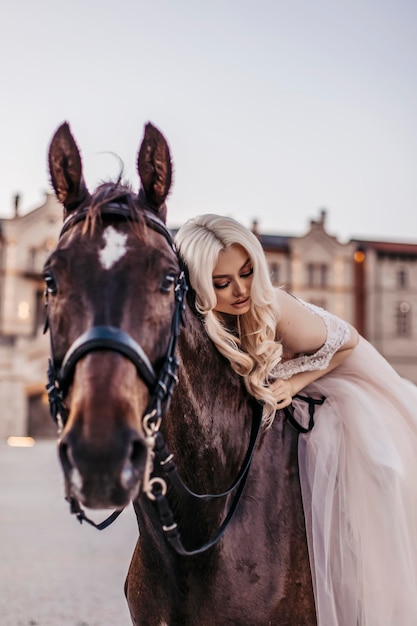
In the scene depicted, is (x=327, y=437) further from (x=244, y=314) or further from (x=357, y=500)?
(x=244, y=314)

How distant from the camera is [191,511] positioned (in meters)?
2.29

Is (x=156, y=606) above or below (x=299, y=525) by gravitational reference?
below

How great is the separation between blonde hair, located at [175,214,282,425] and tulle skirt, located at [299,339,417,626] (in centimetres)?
33

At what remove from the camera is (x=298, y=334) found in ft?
9.23

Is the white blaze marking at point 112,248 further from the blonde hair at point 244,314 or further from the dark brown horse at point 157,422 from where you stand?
the blonde hair at point 244,314

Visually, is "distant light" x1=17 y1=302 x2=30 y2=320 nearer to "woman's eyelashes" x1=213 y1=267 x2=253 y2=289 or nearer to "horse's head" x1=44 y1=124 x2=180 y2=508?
"woman's eyelashes" x1=213 y1=267 x2=253 y2=289

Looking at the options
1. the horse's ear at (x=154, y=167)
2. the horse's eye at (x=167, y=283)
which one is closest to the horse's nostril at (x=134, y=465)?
the horse's eye at (x=167, y=283)

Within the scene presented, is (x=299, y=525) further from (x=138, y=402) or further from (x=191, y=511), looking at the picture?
(x=138, y=402)

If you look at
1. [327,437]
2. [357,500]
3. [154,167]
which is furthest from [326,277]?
[154,167]

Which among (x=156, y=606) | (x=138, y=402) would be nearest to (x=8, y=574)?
(x=156, y=606)

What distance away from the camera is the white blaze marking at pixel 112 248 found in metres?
1.84

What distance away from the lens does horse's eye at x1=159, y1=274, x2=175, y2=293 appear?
1.89m

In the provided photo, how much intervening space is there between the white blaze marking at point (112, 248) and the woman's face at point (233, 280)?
77 cm

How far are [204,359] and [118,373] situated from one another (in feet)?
2.37
